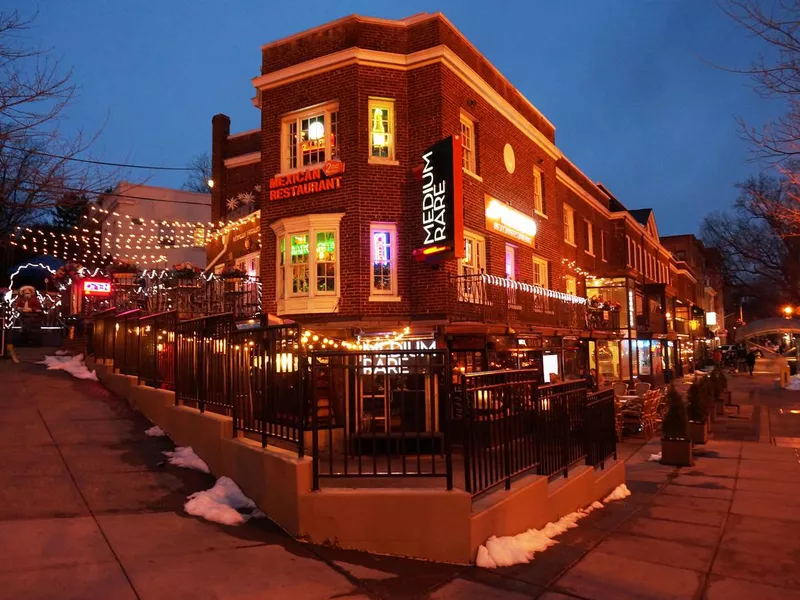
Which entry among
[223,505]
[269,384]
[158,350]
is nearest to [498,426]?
[269,384]

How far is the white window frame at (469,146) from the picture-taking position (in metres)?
16.0

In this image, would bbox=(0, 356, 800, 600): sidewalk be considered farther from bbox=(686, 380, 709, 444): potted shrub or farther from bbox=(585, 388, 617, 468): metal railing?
bbox=(686, 380, 709, 444): potted shrub

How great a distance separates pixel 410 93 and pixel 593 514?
10.7 metres

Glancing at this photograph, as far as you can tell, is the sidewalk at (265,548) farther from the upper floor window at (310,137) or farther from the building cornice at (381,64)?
the building cornice at (381,64)

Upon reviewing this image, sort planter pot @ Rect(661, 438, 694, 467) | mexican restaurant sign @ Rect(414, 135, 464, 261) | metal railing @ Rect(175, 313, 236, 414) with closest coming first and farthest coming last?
metal railing @ Rect(175, 313, 236, 414) → planter pot @ Rect(661, 438, 694, 467) → mexican restaurant sign @ Rect(414, 135, 464, 261)

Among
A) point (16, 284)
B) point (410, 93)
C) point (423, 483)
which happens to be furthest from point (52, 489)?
point (16, 284)

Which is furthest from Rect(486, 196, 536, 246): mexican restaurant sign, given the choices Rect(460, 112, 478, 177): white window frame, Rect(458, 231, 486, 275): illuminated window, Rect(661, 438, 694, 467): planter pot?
Rect(661, 438, 694, 467): planter pot

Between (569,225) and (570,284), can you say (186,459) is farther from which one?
(569,225)

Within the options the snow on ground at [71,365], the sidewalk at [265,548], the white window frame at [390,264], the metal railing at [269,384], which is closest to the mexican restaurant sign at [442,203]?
the white window frame at [390,264]

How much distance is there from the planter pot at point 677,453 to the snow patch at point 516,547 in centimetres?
511

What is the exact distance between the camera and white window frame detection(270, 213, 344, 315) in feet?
47.5

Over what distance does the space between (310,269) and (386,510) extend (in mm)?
9559

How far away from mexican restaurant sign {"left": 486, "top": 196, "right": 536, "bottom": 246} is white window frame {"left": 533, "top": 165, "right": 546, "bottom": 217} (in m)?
1.24

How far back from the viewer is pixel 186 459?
26.5 feet
